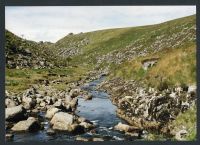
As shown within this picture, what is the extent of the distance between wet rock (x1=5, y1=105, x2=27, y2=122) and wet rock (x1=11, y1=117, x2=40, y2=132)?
0.34m

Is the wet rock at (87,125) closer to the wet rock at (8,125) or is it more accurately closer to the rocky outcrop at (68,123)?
the rocky outcrop at (68,123)

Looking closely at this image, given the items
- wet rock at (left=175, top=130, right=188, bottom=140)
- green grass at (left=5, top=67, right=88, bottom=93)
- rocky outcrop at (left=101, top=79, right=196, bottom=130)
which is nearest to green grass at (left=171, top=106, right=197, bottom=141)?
wet rock at (left=175, top=130, right=188, bottom=140)

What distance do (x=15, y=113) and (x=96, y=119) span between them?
3722mm

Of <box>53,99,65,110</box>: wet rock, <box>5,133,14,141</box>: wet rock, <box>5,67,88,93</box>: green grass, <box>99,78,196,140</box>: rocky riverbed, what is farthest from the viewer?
→ <box>53,99,65,110</box>: wet rock

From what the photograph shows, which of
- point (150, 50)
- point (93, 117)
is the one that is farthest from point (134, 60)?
point (93, 117)

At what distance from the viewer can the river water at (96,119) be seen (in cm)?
2281

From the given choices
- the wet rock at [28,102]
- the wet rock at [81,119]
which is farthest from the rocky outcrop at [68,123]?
the wet rock at [28,102]

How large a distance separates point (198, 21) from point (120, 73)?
5.04 meters

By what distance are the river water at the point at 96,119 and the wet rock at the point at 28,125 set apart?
0.25 metres

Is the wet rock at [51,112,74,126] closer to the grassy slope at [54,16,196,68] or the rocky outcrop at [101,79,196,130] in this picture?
the rocky outcrop at [101,79,196,130]

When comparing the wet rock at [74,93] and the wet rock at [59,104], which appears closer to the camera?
the wet rock at [59,104]

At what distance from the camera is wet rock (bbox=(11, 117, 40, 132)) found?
22875 mm

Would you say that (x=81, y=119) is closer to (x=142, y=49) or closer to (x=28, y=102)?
(x=28, y=102)

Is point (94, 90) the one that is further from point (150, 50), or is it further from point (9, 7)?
point (9, 7)
